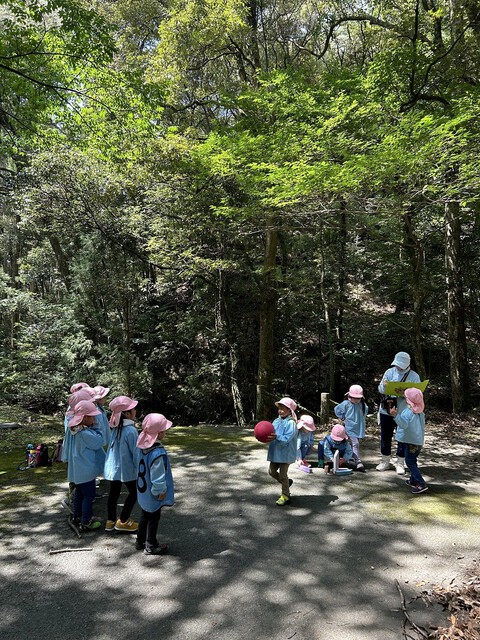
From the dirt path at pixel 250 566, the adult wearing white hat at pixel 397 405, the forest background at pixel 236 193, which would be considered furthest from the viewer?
the forest background at pixel 236 193

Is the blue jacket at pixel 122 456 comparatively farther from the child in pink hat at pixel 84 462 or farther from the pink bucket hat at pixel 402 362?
the pink bucket hat at pixel 402 362

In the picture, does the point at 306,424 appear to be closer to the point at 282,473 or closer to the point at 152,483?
the point at 282,473

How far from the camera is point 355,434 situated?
629cm

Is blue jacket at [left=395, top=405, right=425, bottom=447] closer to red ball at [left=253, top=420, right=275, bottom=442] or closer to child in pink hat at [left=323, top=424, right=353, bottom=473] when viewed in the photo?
child in pink hat at [left=323, top=424, right=353, bottom=473]

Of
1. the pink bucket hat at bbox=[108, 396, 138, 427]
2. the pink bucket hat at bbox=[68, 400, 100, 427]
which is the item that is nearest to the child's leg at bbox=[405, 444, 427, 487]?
the pink bucket hat at bbox=[108, 396, 138, 427]

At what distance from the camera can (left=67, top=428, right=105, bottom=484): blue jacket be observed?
439cm

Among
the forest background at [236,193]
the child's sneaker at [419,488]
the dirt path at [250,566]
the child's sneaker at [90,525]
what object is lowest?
the dirt path at [250,566]

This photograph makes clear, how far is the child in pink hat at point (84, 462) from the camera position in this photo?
4.40 meters

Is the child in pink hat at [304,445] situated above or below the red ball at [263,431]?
below

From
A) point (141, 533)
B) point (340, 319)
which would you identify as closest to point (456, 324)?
point (340, 319)

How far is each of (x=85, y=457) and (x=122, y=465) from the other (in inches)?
16.7

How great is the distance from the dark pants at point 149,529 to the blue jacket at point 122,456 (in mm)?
520

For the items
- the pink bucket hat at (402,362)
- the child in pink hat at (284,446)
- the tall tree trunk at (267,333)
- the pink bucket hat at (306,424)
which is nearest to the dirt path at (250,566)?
the child in pink hat at (284,446)

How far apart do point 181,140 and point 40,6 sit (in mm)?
4202
